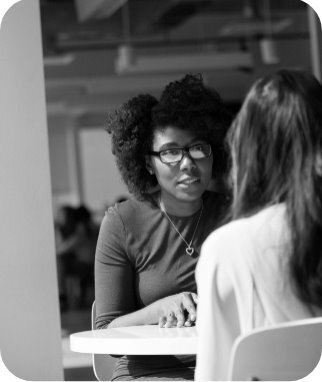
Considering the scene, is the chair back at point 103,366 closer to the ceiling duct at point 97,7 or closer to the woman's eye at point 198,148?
the woman's eye at point 198,148

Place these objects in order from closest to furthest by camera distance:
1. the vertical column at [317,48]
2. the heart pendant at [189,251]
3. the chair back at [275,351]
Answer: the chair back at [275,351] → the heart pendant at [189,251] → the vertical column at [317,48]

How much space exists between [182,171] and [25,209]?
1.69ft

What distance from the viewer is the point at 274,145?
1856 mm

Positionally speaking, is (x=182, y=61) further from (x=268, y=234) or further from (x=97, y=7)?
(x=268, y=234)

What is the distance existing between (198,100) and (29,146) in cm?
58

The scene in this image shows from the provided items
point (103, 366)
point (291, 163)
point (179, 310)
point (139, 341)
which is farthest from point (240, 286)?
point (103, 366)

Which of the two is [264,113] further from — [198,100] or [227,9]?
[227,9]

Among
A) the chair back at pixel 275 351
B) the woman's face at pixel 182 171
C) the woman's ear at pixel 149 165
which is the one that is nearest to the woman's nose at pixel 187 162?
the woman's face at pixel 182 171

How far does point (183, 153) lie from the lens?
9.22 ft

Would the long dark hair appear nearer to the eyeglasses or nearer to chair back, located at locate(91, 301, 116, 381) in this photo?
the eyeglasses

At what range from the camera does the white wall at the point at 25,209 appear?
9.27 ft

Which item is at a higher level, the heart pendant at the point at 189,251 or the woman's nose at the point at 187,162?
the woman's nose at the point at 187,162

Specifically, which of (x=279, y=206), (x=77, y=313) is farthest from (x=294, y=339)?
(x=77, y=313)

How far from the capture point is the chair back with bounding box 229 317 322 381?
5.76 feet
